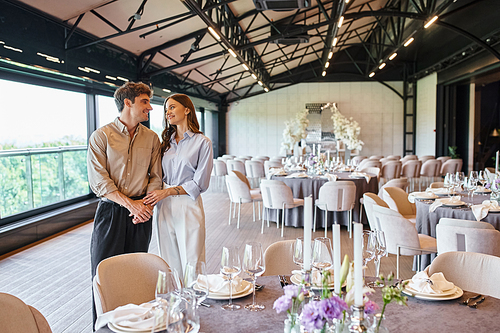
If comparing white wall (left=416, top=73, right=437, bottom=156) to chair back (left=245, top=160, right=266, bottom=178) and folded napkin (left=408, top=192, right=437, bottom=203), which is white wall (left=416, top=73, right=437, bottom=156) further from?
folded napkin (left=408, top=192, right=437, bottom=203)

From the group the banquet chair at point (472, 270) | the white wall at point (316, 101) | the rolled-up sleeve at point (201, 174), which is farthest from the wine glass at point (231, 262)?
the white wall at point (316, 101)

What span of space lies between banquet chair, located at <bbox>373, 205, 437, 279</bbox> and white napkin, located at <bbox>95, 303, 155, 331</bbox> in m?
2.93

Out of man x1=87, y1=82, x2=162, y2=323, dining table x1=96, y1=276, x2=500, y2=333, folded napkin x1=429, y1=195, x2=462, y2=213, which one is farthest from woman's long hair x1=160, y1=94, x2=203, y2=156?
folded napkin x1=429, y1=195, x2=462, y2=213

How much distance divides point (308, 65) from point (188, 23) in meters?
11.4

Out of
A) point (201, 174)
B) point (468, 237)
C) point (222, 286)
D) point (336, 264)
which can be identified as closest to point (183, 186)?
point (201, 174)

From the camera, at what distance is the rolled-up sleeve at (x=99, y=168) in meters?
2.75

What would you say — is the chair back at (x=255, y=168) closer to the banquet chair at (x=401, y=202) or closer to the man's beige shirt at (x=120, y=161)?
the banquet chair at (x=401, y=202)

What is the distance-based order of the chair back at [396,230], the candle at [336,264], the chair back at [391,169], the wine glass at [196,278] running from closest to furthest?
the candle at [336,264] → the wine glass at [196,278] → the chair back at [396,230] → the chair back at [391,169]

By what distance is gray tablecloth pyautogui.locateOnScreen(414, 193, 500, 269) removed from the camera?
13.0 ft

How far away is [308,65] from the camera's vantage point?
61.4ft

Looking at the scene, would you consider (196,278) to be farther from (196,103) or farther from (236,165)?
(196,103)

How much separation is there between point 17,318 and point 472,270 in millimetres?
2322

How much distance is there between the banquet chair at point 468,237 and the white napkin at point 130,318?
2.57 metres

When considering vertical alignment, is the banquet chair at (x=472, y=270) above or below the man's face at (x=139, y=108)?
below
